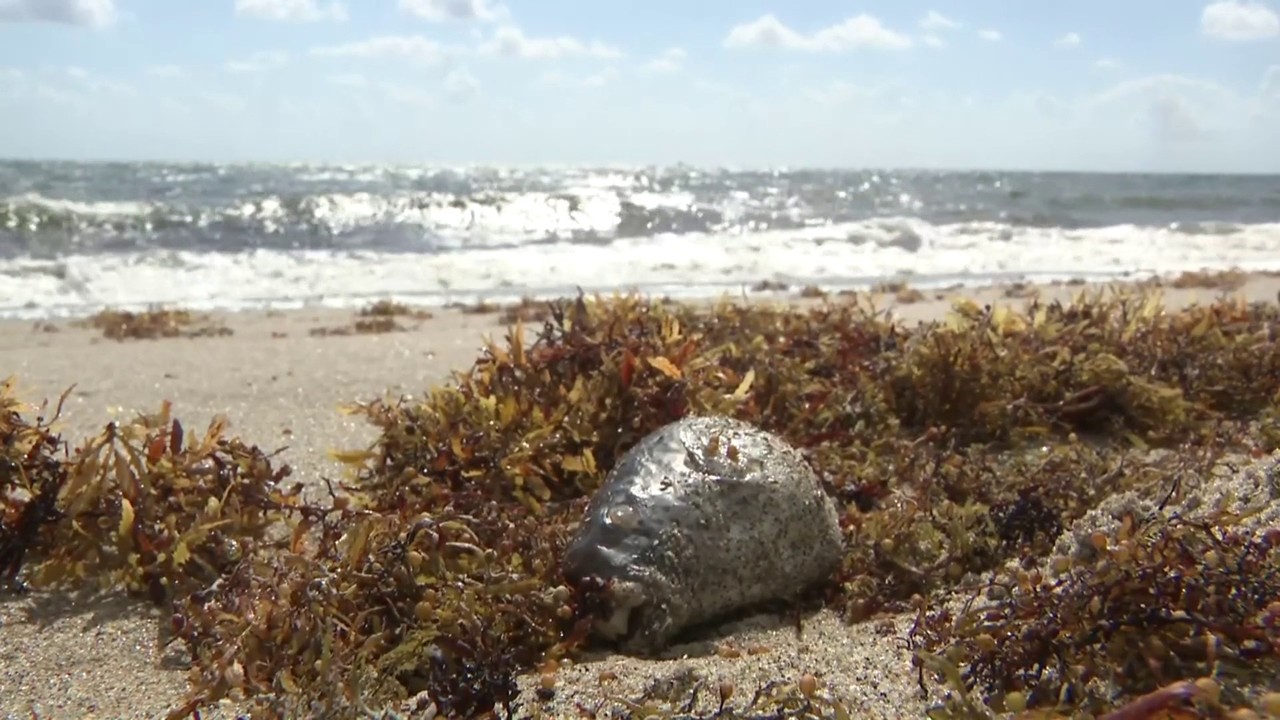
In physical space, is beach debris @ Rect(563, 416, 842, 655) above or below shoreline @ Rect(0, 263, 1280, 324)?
above

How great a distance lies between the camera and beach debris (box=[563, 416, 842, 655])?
2016 mm

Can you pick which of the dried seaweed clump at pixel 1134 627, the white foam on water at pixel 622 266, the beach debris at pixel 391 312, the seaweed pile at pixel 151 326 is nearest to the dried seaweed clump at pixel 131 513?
the dried seaweed clump at pixel 1134 627

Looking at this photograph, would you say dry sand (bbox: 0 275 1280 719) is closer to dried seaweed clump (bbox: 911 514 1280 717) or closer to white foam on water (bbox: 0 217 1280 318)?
dried seaweed clump (bbox: 911 514 1280 717)

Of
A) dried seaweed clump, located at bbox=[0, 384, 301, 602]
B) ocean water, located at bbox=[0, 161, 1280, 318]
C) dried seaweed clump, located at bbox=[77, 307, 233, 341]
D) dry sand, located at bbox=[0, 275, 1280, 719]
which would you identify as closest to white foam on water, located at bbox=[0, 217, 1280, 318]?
ocean water, located at bbox=[0, 161, 1280, 318]

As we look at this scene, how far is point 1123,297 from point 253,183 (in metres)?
19.8

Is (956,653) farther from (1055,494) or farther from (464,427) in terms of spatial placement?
(464,427)

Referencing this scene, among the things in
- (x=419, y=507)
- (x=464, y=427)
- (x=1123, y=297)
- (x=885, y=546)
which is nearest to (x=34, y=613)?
(x=419, y=507)

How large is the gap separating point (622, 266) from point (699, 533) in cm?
949

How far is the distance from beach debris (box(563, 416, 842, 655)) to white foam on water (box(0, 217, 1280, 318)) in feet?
16.6

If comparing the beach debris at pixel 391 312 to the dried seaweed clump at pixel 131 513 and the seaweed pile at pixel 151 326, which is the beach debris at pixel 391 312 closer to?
the seaweed pile at pixel 151 326

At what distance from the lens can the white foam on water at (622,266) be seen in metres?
8.78

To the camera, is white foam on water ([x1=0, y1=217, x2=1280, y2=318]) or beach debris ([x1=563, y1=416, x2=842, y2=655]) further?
white foam on water ([x1=0, y1=217, x2=1280, y2=318])

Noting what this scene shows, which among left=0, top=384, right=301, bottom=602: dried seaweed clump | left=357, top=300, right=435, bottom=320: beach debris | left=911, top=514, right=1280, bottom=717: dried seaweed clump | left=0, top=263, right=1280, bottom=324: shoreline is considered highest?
left=911, top=514, right=1280, bottom=717: dried seaweed clump

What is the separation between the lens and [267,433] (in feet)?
12.2
